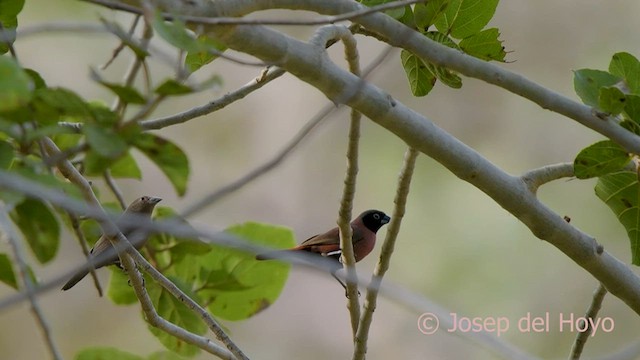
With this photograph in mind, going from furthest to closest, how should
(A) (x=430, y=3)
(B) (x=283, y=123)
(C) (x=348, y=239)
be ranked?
(B) (x=283, y=123)
(C) (x=348, y=239)
(A) (x=430, y=3)

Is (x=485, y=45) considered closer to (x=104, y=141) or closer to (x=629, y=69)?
(x=629, y=69)

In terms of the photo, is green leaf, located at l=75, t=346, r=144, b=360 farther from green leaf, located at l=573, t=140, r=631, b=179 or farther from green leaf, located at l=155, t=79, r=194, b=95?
green leaf, located at l=573, t=140, r=631, b=179

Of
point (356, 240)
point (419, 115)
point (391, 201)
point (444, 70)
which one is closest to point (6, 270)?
point (419, 115)

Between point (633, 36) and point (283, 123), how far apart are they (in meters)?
1.47

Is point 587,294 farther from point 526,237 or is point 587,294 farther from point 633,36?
point 633,36

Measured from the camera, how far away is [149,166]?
3.47 meters

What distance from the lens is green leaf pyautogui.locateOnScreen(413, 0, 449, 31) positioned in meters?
1.33

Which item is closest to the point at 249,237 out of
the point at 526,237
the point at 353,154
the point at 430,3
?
the point at 353,154

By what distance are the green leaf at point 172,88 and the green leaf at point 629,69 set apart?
0.72m

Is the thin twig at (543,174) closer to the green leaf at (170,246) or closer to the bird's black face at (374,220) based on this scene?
the green leaf at (170,246)

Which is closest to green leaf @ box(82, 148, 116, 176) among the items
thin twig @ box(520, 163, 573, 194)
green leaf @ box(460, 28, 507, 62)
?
thin twig @ box(520, 163, 573, 194)

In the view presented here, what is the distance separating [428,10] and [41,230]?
0.71 meters

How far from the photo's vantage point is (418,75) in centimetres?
146

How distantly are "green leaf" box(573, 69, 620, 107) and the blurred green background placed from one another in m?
2.07
